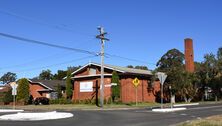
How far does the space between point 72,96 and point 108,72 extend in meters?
9.09

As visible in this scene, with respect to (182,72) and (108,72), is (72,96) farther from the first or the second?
(182,72)

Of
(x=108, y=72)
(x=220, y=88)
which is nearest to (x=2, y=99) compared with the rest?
(x=108, y=72)

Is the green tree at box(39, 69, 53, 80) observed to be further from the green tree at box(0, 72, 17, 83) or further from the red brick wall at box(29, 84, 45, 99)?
the red brick wall at box(29, 84, 45, 99)

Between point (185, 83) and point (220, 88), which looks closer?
point (185, 83)

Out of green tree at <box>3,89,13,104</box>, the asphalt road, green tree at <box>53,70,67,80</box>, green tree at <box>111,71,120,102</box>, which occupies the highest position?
green tree at <box>53,70,67,80</box>

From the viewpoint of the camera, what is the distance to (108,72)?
5659 centimetres

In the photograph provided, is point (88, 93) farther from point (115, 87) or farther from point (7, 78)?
point (7, 78)

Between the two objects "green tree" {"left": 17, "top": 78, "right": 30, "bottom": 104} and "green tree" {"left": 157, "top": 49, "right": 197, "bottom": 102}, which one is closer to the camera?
"green tree" {"left": 157, "top": 49, "right": 197, "bottom": 102}

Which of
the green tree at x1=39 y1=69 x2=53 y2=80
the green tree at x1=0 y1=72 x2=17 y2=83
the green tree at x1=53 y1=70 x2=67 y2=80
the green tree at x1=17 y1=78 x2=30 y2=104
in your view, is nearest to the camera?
the green tree at x1=17 y1=78 x2=30 y2=104

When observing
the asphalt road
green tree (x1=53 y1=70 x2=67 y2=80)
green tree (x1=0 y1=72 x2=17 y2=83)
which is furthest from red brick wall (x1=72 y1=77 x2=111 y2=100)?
green tree (x1=0 y1=72 x2=17 y2=83)

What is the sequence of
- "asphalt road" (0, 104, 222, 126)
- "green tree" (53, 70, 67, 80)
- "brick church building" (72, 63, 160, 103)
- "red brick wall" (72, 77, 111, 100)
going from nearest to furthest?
"asphalt road" (0, 104, 222, 126)
"brick church building" (72, 63, 160, 103)
"red brick wall" (72, 77, 111, 100)
"green tree" (53, 70, 67, 80)

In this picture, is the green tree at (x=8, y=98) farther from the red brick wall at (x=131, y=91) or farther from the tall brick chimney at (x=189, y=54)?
the tall brick chimney at (x=189, y=54)

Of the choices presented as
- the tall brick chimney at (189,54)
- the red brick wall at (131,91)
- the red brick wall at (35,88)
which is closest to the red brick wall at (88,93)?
the red brick wall at (131,91)

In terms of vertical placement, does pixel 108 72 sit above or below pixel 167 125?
above
